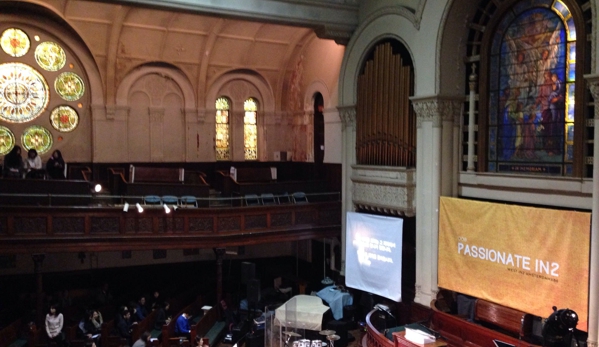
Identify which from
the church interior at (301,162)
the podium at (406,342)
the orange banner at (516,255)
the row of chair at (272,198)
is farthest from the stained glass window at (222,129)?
the podium at (406,342)

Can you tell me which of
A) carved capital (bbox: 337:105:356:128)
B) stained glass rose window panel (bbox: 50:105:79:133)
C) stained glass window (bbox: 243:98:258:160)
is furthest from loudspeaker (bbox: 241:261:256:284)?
stained glass rose window panel (bbox: 50:105:79:133)

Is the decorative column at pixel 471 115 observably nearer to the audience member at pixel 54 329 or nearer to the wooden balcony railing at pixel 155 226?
the wooden balcony railing at pixel 155 226

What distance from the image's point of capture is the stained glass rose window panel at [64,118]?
17.7m

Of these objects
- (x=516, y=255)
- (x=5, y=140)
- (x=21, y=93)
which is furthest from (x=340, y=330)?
(x=21, y=93)

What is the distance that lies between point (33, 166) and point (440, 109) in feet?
34.1

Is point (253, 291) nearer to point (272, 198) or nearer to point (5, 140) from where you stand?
point (272, 198)

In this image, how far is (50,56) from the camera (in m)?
17.6

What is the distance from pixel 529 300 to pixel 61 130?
14.8m

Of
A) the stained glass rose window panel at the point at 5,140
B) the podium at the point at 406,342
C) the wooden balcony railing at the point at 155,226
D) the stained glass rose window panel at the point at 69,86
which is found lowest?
the podium at the point at 406,342

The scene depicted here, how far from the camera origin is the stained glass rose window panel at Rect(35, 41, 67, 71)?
57.1ft

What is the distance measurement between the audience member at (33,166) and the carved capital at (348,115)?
26.4 ft

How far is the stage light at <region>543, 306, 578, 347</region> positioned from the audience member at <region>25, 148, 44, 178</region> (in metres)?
12.1

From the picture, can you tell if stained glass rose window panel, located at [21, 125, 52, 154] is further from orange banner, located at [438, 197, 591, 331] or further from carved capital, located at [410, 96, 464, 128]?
orange banner, located at [438, 197, 591, 331]

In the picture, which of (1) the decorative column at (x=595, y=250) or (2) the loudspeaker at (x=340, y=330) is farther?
(2) the loudspeaker at (x=340, y=330)
